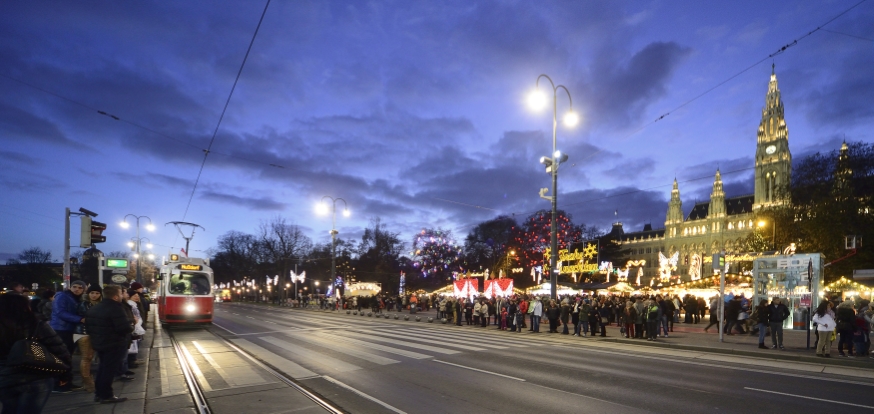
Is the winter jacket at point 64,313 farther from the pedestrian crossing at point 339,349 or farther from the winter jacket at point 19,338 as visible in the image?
the winter jacket at point 19,338

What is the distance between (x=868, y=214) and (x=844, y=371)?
40624mm

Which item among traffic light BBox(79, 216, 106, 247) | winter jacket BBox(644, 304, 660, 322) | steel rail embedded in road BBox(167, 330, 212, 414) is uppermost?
traffic light BBox(79, 216, 106, 247)

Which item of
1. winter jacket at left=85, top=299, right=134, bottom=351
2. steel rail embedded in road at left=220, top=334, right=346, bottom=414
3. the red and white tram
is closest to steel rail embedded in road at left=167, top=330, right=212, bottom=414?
steel rail embedded in road at left=220, top=334, right=346, bottom=414

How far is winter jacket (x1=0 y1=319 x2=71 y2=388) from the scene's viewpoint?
4.46m

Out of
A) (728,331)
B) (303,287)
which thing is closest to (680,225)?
(303,287)

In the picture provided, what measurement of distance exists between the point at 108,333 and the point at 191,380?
2978 millimetres

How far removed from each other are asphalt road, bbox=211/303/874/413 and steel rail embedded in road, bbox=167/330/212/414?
94cm

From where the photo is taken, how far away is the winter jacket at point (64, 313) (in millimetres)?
8805

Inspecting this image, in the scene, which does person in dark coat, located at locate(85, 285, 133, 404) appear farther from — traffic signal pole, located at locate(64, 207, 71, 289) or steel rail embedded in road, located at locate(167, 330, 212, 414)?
traffic signal pole, located at locate(64, 207, 71, 289)

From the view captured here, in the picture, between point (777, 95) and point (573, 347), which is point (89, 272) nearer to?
point (573, 347)

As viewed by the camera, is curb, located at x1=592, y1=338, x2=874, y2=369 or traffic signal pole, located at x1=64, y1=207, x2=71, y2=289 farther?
traffic signal pole, located at x1=64, y1=207, x2=71, y2=289

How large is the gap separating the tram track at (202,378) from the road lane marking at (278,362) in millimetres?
139

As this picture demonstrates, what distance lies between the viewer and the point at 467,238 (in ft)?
296

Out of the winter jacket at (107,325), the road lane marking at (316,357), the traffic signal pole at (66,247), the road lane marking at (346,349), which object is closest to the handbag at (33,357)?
the winter jacket at (107,325)
